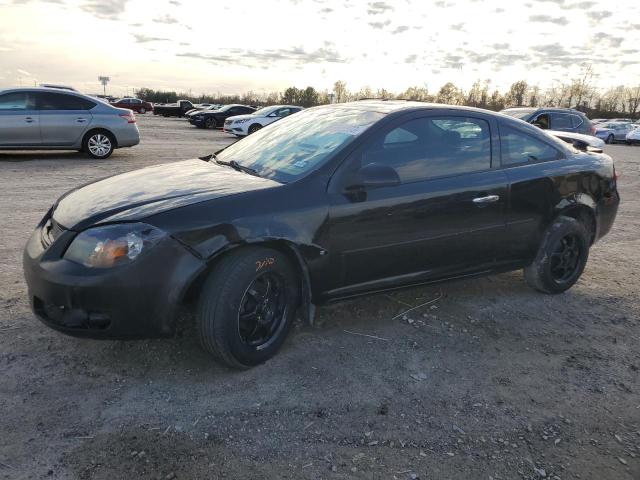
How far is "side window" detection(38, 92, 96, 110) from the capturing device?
10.8 metres

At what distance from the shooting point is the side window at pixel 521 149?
409 centimetres

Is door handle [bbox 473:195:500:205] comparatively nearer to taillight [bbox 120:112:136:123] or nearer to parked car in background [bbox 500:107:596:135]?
parked car in background [bbox 500:107:596:135]

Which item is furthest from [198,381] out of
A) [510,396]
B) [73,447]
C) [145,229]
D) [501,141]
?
[501,141]

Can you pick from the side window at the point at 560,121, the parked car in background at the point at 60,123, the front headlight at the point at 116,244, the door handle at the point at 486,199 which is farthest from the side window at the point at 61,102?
the side window at the point at 560,121

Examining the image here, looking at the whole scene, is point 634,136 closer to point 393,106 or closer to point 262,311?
point 393,106

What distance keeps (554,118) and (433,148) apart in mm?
9963

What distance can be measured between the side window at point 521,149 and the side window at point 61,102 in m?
9.78

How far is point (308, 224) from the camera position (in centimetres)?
316

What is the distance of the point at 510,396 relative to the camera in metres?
3.06

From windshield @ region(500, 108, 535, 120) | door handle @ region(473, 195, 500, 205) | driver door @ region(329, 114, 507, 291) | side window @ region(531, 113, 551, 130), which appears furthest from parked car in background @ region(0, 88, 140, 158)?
door handle @ region(473, 195, 500, 205)

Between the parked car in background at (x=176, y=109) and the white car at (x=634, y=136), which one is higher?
the parked car in background at (x=176, y=109)

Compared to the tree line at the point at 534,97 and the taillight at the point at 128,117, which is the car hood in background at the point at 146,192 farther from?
the tree line at the point at 534,97

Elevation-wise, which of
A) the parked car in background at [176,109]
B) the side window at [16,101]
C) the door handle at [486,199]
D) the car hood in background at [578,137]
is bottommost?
the door handle at [486,199]

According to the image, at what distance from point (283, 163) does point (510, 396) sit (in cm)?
201
